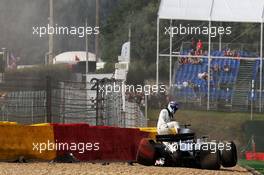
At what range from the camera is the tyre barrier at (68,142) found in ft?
73.6

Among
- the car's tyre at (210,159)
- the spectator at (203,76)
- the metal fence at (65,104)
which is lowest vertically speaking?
the car's tyre at (210,159)

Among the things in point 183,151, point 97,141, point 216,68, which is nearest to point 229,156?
point 183,151

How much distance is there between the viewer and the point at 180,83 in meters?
34.8

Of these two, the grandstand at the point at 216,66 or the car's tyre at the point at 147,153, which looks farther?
the grandstand at the point at 216,66

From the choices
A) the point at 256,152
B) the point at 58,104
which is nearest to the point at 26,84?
the point at 58,104

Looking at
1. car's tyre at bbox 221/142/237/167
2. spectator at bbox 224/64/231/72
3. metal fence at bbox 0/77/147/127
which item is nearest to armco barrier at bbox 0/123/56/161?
metal fence at bbox 0/77/147/127

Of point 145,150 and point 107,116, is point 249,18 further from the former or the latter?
point 145,150

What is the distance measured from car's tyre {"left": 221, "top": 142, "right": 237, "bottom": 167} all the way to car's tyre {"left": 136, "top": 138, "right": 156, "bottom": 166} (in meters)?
1.60

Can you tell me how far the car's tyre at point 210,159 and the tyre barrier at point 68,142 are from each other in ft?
9.90

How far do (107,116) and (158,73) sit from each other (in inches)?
341

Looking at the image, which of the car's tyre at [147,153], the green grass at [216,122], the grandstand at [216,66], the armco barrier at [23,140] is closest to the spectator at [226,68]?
the grandstand at [216,66]

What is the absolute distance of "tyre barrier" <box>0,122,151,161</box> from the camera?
73.6 feet

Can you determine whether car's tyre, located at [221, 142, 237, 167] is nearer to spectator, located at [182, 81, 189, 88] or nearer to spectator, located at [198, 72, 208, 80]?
spectator, located at [182, 81, 189, 88]

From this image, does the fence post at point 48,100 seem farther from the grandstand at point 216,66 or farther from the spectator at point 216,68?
the spectator at point 216,68
